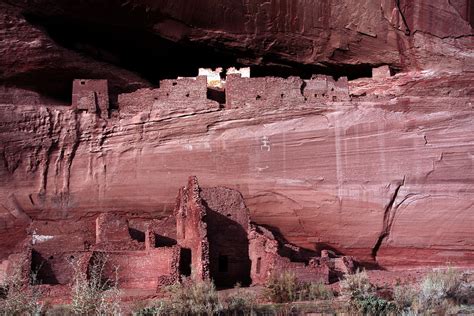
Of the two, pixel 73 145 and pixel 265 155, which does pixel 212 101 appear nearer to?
pixel 265 155

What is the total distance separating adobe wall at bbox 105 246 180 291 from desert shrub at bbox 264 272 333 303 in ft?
6.95

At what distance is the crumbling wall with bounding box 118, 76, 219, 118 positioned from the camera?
14727 millimetres

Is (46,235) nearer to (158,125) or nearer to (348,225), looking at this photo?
(158,125)

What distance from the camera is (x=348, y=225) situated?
1451 cm

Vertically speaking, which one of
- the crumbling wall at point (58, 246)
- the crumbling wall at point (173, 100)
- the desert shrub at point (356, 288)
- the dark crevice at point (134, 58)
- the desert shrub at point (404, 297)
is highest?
the dark crevice at point (134, 58)

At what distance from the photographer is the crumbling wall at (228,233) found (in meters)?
13.6

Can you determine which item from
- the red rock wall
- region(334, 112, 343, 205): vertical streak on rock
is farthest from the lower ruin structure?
region(334, 112, 343, 205): vertical streak on rock

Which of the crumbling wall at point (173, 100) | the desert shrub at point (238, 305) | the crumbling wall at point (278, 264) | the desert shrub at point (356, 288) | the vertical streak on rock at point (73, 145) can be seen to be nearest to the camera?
the desert shrub at point (238, 305)

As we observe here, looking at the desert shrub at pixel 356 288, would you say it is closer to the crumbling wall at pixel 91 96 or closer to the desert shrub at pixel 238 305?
the desert shrub at pixel 238 305

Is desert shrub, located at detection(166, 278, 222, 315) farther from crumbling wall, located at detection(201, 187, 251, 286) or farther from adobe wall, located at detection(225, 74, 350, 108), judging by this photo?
adobe wall, located at detection(225, 74, 350, 108)

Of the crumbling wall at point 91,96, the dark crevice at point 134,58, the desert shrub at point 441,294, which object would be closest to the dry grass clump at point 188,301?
the desert shrub at point 441,294

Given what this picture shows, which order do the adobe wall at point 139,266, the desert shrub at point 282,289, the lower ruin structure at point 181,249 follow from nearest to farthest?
the desert shrub at point 282,289 < the lower ruin structure at point 181,249 < the adobe wall at point 139,266

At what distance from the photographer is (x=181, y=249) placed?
13297 millimetres

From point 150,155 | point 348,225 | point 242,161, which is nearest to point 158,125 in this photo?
point 150,155
